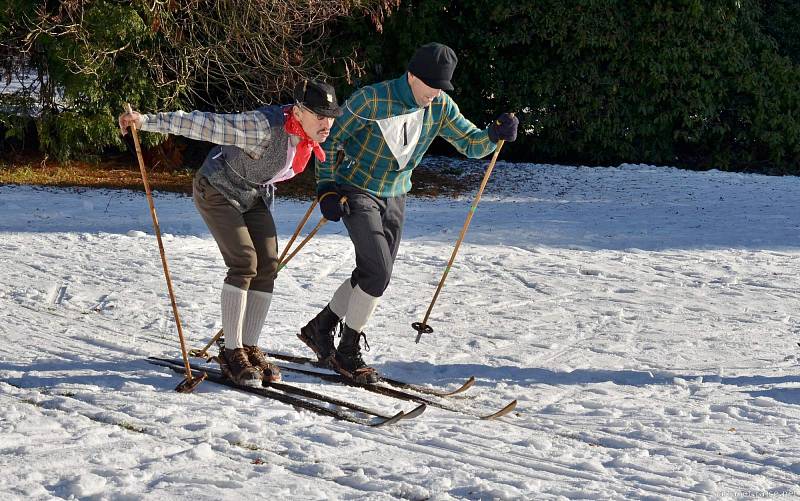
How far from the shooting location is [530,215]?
36.2 feet

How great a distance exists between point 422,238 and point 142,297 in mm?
3232

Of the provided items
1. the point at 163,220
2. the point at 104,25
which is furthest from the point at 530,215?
the point at 104,25

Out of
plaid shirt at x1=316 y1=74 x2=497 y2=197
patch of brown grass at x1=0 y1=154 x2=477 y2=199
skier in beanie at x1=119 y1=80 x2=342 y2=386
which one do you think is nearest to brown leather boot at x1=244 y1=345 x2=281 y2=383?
skier in beanie at x1=119 y1=80 x2=342 y2=386

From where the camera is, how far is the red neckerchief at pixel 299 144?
4977 mm

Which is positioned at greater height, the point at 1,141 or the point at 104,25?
the point at 104,25

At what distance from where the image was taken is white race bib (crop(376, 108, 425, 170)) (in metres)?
5.34

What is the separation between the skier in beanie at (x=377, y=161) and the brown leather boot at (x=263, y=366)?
1.35 ft

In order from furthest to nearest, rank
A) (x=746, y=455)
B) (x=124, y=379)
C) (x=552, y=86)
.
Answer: (x=552, y=86)
(x=124, y=379)
(x=746, y=455)

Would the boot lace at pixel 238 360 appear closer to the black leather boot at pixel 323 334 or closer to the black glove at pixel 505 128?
the black leather boot at pixel 323 334

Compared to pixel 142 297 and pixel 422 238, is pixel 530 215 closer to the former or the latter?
pixel 422 238

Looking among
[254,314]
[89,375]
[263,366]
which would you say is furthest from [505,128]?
[89,375]

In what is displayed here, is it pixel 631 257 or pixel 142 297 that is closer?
pixel 142 297

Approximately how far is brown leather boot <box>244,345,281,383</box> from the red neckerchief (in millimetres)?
970

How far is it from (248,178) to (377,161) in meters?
0.70
